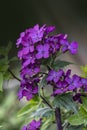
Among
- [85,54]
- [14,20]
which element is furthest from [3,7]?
[85,54]

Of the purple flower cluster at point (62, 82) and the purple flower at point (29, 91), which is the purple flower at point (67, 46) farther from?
the purple flower at point (29, 91)

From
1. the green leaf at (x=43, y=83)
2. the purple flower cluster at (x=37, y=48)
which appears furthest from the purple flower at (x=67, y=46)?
the green leaf at (x=43, y=83)

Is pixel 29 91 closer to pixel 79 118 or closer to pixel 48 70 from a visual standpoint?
pixel 48 70

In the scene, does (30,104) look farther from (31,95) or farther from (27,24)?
(27,24)

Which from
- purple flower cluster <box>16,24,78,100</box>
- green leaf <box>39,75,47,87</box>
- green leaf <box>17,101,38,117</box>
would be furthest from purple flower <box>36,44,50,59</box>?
green leaf <box>17,101,38,117</box>

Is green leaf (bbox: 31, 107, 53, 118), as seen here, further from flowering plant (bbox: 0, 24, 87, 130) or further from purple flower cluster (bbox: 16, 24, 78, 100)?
purple flower cluster (bbox: 16, 24, 78, 100)

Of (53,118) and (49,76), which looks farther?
(53,118)

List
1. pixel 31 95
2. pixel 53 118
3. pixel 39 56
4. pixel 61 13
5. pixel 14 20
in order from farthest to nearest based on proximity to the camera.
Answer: pixel 14 20 → pixel 61 13 → pixel 53 118 → pixel 31 95 → pixel 39 56
